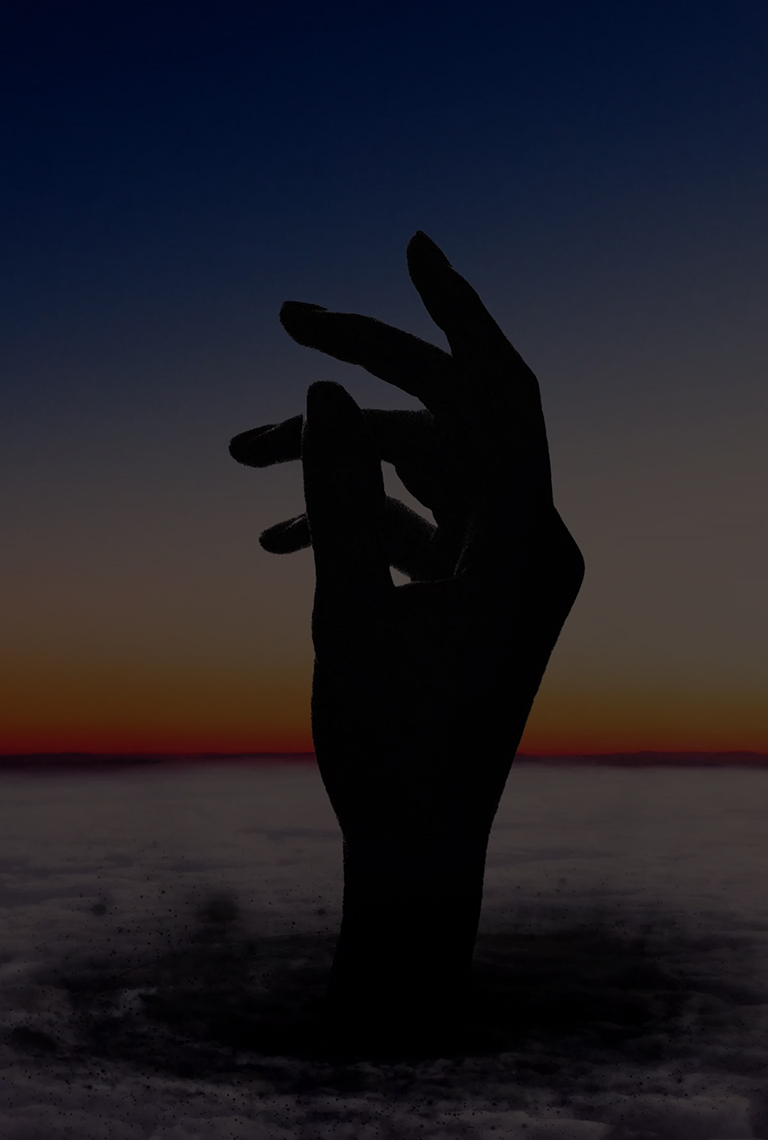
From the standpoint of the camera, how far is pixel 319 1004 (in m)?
6.37

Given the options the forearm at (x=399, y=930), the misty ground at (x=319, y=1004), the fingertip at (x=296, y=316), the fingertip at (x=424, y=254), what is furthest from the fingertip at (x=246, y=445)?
the misty ground at (x=319, y=1004)

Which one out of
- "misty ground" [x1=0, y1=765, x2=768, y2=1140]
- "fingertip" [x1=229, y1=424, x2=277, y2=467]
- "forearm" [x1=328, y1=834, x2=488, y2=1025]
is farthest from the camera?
"fingertip" [x1=229, y1=424, x2=277, y2=467]

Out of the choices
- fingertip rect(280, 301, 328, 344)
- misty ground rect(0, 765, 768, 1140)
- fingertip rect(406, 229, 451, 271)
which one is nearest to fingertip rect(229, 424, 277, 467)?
fingertip rect(280, 301, 328, 344)

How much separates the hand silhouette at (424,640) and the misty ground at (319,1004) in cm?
64

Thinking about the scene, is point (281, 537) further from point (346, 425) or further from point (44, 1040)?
point (44, 1040)

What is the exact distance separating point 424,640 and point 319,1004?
2683mm

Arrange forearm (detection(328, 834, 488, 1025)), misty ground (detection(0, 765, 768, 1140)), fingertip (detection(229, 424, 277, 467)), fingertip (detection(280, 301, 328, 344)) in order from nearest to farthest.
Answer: misty ground (detection(0, 765, 768, 1140)) < forearm (detection(328, 834, 488, 1025)) < fingertip (detection(280, 301, 328, 344)) < fingertip (detection(229, 424, 277, 467))

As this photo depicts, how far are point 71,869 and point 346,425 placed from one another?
1061 centimetres

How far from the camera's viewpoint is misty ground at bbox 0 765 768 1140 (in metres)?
4.59

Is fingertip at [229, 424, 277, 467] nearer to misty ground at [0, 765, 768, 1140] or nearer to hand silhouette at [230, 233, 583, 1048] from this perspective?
hand silhouette at [230, 233, 583, 1048]

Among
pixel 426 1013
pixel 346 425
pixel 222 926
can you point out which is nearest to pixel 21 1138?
pixel 426 1013

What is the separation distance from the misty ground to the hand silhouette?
64 centimetres

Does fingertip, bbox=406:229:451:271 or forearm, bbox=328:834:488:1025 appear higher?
fingertip, bbox=406:229:451:271

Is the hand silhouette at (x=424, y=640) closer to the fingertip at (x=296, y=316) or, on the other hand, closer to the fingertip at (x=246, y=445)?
the fingertip at (x=296, y=316)
